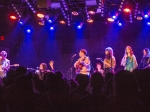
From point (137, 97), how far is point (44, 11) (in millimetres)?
10699

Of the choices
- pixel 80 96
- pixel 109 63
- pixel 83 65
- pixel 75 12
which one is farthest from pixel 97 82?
pixel 75 12

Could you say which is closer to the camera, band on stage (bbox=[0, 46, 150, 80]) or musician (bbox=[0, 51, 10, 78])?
band on stage (bbox=[0, 46, 150, 80])

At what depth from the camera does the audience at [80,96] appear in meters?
4.24

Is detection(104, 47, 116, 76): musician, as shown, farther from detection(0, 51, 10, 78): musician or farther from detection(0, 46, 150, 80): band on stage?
detection(0, 51, 10, 78): musician

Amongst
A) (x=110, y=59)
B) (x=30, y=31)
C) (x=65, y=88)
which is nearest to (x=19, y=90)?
(x=65, y=88)

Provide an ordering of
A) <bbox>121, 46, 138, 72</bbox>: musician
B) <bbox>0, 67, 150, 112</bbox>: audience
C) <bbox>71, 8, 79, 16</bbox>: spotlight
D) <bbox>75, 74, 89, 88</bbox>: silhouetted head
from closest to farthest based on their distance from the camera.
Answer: <bbox>0, 67, 150, 112</bbox>: audience < <bbox>75, 74, 89, 88</bbox>: silhouetted head < <bbox>121, 46, 138, 72</bbox>: musician < <bbox>71, 8, 79, 16</bbox>: spotlight

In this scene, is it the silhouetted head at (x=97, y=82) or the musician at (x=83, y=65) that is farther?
the musician at (x=83, y=65)

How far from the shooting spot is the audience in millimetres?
4240

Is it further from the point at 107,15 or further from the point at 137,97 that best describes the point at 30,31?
the point at 137,97

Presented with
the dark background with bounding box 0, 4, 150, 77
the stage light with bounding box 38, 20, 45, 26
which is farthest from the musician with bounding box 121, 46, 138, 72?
the stage light with bounding box 38, 20, 45, 26

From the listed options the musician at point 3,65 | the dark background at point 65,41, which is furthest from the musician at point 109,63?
the dark background at point 65,41

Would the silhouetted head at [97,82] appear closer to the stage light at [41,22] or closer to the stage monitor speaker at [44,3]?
the stage monitor speaker at [44,3]

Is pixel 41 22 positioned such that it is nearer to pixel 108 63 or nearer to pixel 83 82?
pixel 108 63

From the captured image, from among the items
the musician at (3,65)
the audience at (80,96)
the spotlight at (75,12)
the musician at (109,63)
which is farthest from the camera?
the spotlight at (75,12)
